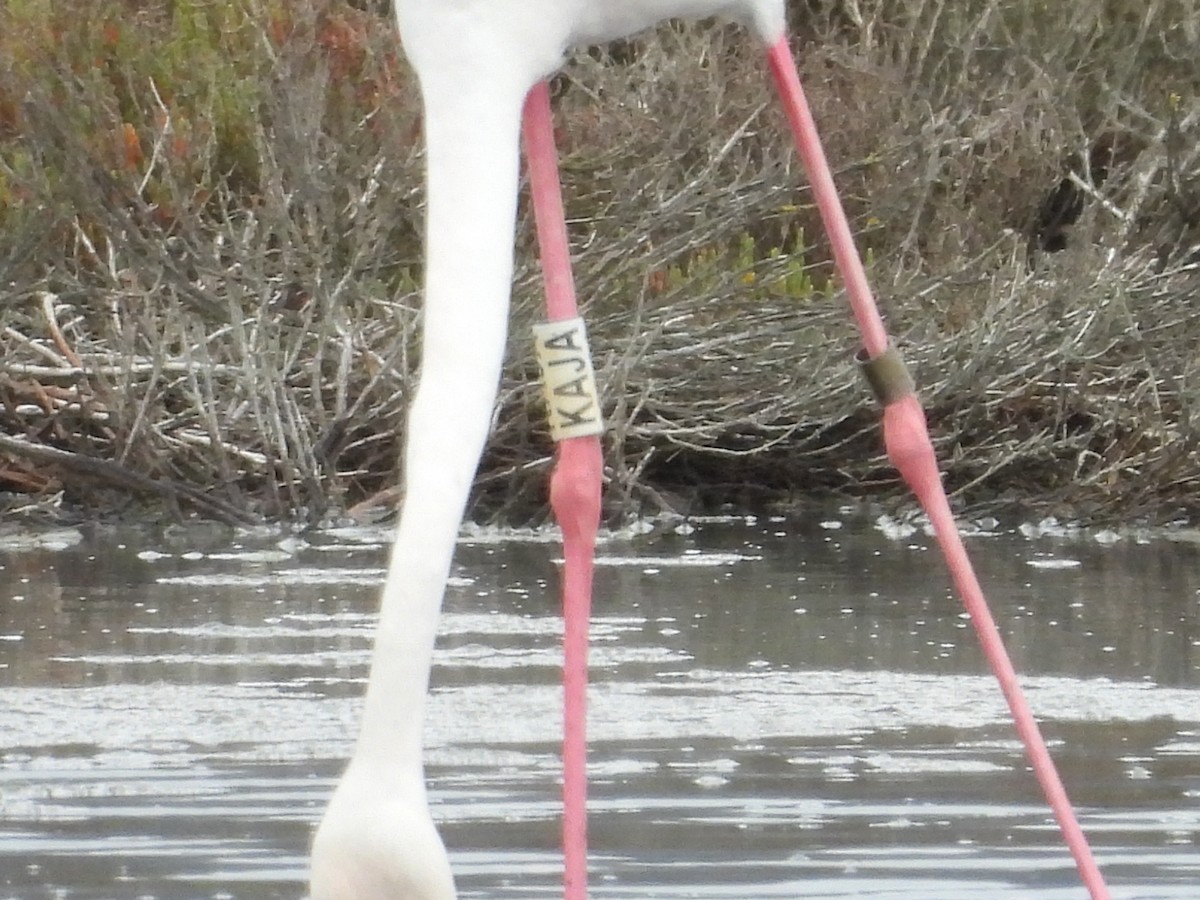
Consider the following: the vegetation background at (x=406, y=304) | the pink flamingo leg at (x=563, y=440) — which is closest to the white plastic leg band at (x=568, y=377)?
the pink flamingo leg at (x=563, y=440)

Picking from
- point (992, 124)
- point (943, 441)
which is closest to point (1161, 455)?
point (943, 441)

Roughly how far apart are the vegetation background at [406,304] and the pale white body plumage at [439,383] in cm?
472

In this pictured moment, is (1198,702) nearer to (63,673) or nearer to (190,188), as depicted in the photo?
(63,673)

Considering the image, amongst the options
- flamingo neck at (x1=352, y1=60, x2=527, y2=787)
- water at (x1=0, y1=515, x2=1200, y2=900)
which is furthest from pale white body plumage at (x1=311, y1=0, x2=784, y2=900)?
water at (x1=0, y1=515, x2=1200, y2=900)

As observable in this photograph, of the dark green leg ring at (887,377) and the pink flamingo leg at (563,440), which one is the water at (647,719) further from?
the dark green leg ring at (887,377)

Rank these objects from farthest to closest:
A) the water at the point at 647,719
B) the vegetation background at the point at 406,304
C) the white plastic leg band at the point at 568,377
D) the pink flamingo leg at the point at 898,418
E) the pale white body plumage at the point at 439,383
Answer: the vegetation background at the point at 406,304, the water at the point at 647,719, the pink flamingo leg at the point at 898,418, the white plastic leg band at the point at 568,377, the pale white body plumage at the point at 439,383

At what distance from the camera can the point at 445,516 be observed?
2.76 meters

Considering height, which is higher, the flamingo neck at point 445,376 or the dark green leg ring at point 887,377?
the dark green leg ring at point 887,377

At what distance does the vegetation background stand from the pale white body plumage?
4.72 meters

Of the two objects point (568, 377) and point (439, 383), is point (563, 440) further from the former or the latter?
point (439, 383)

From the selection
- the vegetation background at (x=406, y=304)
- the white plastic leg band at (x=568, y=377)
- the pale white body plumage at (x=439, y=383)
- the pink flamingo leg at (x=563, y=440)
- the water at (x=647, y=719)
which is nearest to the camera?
the pale white body plumage at (x=439, y=383)

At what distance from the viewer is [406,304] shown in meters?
8.63

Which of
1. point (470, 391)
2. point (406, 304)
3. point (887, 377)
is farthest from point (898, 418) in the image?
point (406, 304)

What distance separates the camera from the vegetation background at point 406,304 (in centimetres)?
835
